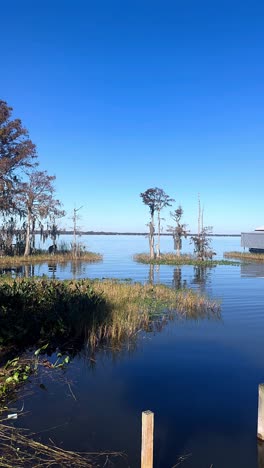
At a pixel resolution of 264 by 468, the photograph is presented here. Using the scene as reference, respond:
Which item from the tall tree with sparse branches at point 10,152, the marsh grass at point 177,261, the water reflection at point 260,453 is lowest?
the water reflection at point 260,453

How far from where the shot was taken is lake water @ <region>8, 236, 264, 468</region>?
17.8 feet

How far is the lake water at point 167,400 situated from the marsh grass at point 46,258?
2582cm

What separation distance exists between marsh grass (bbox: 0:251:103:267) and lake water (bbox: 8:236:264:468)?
84.7 ft

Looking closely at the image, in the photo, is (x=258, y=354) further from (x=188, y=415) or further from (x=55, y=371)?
(x=55, y=371)

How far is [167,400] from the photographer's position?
7039 millimetres

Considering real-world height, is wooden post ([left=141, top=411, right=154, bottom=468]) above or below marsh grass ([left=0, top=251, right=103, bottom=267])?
below

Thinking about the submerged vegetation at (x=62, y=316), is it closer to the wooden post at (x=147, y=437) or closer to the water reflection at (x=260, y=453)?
the water reflection at (x=260, y=453)

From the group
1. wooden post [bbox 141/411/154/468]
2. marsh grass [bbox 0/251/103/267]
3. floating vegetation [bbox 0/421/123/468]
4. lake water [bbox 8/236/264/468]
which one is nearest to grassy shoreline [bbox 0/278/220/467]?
floating vegetation [bbox 0/421/123/468]

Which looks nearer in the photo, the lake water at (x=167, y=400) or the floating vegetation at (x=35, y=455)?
the floating vegetation at (x=35, y=455)

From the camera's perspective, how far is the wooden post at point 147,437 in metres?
3.73

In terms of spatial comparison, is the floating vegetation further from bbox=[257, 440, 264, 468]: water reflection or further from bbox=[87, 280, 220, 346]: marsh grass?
bbox=[87, 280, 220, 346]: marsh grass

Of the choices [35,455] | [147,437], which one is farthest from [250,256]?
[147,437]

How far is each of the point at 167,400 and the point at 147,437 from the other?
3.42 m

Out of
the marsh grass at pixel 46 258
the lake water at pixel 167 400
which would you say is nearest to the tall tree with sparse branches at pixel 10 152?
the marsh grass at pixel 46 258
